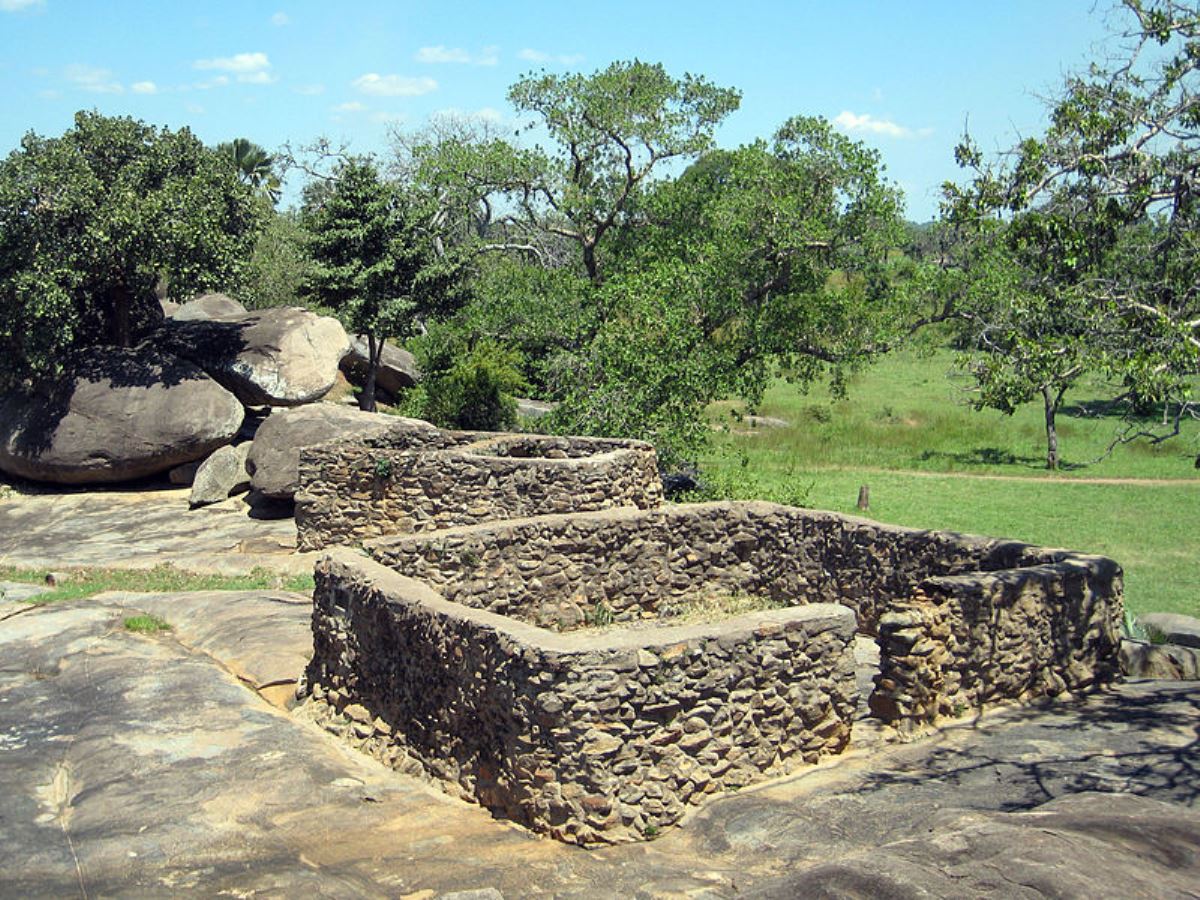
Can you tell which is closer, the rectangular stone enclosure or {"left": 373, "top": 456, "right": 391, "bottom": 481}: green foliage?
the rectangular stone enclosure

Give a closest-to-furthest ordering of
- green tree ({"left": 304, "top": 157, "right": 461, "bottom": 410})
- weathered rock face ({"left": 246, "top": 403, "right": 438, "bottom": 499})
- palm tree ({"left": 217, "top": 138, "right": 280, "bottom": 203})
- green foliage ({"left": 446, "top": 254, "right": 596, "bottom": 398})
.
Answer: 1. weathered rock face ({"left": 246, "top": 403, "right": 438, "bottom": 499})
2. green foliage ({"left": 446, "top": 254, "right": 596, "bottom": 398})
3. green tree ({"left": 304, "top": 157, "right": 461, "bottom": 410})
4. palm tree ({"left": 217, "top": 138, "right": 280, "bottom": 203})

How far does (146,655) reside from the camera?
37.3 feet

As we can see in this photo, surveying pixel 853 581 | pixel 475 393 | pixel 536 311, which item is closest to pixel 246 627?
pixel 853 581

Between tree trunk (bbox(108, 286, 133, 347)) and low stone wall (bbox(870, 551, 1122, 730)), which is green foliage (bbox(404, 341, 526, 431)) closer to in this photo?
tree trunk (bbox(108, 286, 133, 347))

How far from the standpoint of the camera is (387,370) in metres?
29.4

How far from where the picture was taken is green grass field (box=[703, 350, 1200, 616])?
2073 cm

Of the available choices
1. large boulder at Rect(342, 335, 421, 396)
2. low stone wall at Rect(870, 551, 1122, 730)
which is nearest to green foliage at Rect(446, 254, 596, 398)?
large boulder at Rect(342, 335, 421, 396)

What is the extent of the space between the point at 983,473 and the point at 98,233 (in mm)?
20468

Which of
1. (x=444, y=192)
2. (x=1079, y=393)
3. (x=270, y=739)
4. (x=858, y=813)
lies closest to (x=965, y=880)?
(x=858, y=813)

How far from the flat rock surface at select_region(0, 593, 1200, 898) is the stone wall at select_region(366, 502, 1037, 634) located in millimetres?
1824

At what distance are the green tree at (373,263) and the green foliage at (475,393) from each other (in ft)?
4.43

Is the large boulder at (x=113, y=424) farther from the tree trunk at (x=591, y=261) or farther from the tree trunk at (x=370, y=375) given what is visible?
the tree trunk at (x=591, y=261)

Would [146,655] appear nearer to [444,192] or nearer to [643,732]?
[643,732]

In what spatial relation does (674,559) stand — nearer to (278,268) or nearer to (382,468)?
(382,468)
